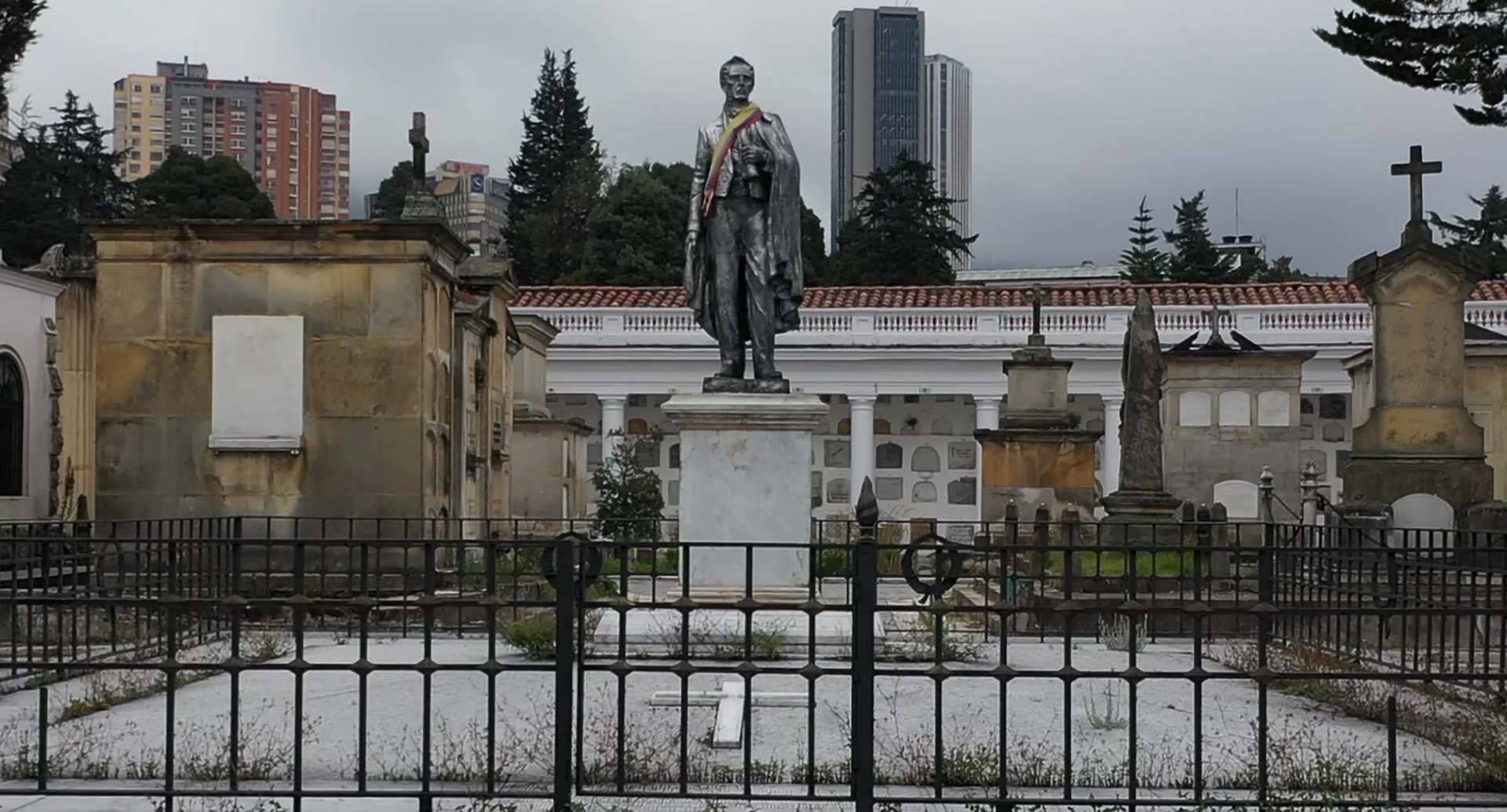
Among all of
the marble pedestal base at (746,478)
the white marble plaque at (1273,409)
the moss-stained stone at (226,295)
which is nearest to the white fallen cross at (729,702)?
the marble pedestal base at (746,478)

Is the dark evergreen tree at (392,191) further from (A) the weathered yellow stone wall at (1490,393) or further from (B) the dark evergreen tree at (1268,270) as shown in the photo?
(A) the weathered yellow stone wall at (1490,393)

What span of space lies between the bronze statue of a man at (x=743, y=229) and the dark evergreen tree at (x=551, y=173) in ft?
158

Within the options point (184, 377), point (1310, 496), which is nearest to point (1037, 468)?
point (1310, 496)

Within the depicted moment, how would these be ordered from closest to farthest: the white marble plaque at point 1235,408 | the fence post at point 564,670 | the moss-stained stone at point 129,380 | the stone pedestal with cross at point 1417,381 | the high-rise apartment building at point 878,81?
1. the fence post at point 564,670
2. the moss-stained stone at point 129,380
3. the stone pedestal with cross at point 1417,381
4. the white marble plaque at point 1235,408
5. the high-rise apartment building at point 878,81

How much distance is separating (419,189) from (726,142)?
20.5 ft

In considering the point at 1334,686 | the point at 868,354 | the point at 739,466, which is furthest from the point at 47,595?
the point at 868,354

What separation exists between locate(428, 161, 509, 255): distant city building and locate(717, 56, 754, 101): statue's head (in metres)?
73.2

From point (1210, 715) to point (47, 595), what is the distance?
5.71 meters

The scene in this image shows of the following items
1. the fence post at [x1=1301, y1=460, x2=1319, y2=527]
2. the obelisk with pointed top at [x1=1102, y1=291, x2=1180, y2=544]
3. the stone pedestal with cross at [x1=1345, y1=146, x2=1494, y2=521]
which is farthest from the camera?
the fence post at [x1=1301, y1=460, x2=1319, y2=527]

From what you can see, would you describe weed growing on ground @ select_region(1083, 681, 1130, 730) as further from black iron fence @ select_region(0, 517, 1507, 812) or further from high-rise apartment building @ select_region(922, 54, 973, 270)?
high-rise apartment building @ select_region(922, 54, 973, 270)

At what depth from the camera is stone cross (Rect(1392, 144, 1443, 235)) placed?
17.1 meters

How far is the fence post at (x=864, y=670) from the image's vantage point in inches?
220

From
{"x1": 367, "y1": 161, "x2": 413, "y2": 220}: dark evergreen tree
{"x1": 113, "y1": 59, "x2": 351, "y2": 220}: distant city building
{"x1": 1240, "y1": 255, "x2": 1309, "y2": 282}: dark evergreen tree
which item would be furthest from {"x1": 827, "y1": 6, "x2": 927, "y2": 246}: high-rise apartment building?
{"x1": 1240, "y1": 255, "x2": 1309, "y2": 282}: dark evergreen tree

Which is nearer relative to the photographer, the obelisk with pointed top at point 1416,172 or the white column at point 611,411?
the obelisk with pointed top at point 1416,172
